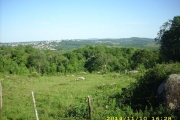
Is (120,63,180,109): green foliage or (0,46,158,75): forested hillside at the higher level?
(120,63,180,109): green foliage

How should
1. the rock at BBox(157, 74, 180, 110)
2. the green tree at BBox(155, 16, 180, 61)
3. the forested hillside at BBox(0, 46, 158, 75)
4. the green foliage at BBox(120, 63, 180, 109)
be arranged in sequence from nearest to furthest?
1. the rock at BBox(157, 74, 180, 110)
2. the green foliage at BBox(120, 63, 180, 109)
3. the green tree at BBox(155, 16, 180, 61)
4. the forested hillside at BBox(0, 46, 158, 75)

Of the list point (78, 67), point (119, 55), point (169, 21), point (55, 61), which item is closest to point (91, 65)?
point (78, 67)

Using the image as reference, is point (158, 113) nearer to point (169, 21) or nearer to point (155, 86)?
point (155, 86)

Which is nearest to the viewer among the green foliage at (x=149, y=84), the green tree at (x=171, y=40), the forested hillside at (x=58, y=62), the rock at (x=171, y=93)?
the rock at (x=171, y=93)

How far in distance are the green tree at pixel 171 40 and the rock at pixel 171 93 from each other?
772 inches

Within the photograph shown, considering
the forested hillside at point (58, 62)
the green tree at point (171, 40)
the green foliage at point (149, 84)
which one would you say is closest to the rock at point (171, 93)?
the green foliage at point (149, 84)

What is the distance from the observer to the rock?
27.7ft

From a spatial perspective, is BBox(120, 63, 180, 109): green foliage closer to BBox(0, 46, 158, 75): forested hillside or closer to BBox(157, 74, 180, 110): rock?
BBox(157, 74, 180, 110): rock

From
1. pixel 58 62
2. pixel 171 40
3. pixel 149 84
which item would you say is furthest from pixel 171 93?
pixel 58 62

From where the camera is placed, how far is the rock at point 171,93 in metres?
8.45

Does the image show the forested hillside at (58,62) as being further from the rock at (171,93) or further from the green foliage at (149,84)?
the rock at (171,93)

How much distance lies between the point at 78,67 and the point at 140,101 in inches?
1858

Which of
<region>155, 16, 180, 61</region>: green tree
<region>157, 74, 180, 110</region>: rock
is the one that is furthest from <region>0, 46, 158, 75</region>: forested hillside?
<region>157, 74, 180, 110</region>: rock

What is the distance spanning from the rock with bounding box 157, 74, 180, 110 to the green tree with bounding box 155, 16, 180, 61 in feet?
64.4
